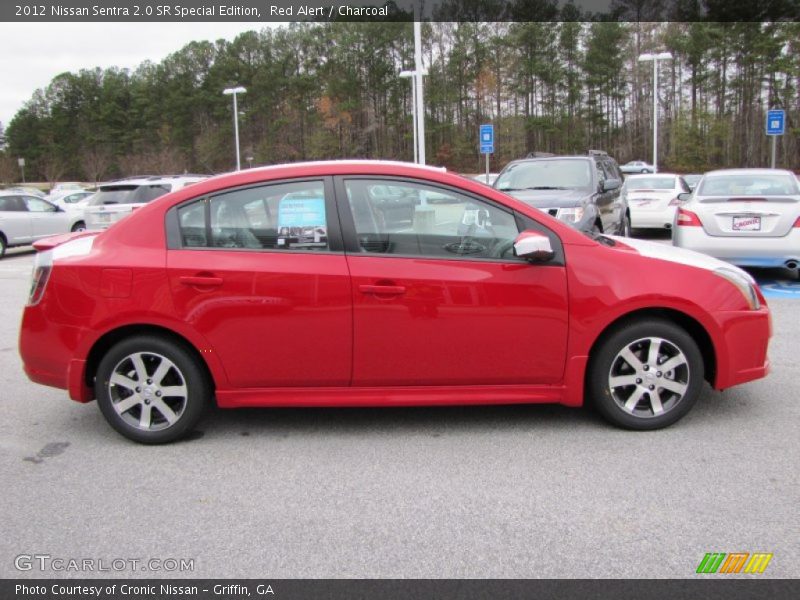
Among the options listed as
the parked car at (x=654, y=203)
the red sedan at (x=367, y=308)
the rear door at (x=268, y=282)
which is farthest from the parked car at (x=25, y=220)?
the rear door at (x=268, y=282)

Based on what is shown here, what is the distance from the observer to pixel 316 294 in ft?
13.8

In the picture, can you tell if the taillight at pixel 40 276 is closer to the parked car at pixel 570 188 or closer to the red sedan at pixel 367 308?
the red sedan at pixel 367 308

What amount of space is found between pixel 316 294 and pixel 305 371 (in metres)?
0.48

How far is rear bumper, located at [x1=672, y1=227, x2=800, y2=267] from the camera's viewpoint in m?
8.91

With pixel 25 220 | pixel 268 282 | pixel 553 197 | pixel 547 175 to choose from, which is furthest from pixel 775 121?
pixel 268 282

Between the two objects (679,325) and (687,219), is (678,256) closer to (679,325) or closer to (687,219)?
(679,325)

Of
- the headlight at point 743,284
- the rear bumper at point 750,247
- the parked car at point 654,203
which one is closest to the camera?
the headlight at point 743,284

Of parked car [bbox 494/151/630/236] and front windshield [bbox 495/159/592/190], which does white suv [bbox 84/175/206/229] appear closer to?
front windshield [bbox 495/159/592/190]

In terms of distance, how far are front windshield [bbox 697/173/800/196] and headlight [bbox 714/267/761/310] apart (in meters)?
5.98

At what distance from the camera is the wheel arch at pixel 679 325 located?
4332 millimetres

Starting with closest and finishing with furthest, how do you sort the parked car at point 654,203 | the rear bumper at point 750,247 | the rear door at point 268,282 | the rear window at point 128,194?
the rear door at point 268,282, the rear bumper at point 750,247, the parked car at point 654,203, the rear window at point 128,194

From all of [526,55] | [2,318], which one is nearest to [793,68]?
[526,55]

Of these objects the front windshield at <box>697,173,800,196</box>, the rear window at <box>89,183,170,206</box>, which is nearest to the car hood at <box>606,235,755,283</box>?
the front windshield at <box>697,173,800,196</box>

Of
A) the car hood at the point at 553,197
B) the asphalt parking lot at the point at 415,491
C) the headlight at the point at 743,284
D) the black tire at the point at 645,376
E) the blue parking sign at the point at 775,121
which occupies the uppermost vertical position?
the blue parking sign at the point at 775,121
